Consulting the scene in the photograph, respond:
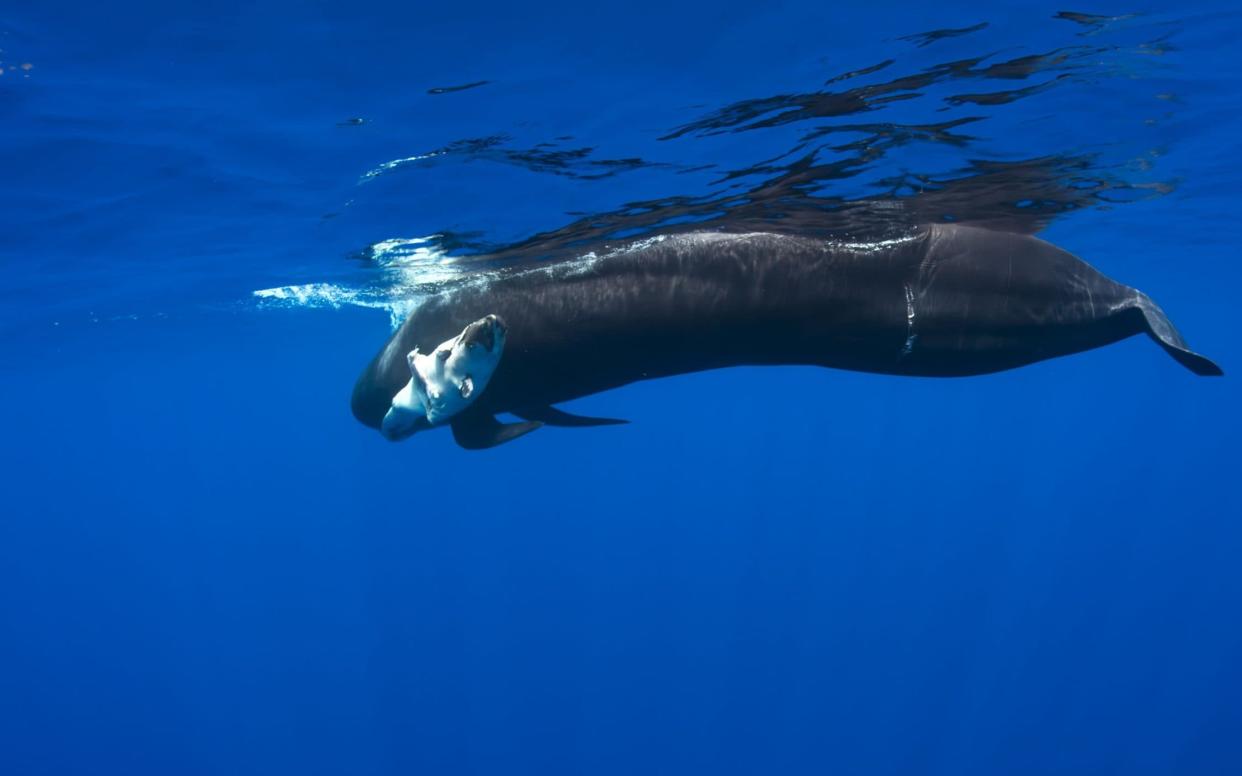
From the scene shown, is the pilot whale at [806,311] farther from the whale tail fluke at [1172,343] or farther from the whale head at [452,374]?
the whale head at [452,374]

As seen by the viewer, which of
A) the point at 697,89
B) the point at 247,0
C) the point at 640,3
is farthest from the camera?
the point at 697,89

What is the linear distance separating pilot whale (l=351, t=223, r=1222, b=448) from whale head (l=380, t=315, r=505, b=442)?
0.17m

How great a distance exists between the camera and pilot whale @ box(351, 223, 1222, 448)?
18.5 feet

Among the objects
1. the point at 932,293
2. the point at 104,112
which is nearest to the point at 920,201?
the point at 932,293

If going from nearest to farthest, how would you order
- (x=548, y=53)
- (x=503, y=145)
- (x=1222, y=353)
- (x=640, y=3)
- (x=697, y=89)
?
(x=640, y=3) → (x=548, y=53) → (x=697, y=89) → (x=503, y=145) → (x=1222, y=353)

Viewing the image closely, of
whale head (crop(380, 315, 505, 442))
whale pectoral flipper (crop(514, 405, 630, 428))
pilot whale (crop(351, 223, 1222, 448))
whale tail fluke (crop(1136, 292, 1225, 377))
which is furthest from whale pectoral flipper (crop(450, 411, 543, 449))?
whale tail fluke (crop(1136, 292, 1225, 377))

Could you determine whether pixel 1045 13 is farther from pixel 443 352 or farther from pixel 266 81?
pixel 266 81

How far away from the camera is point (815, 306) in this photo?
5609 mm

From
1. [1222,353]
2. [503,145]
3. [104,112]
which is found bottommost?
[1222,353]

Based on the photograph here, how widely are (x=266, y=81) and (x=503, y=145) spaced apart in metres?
2.70

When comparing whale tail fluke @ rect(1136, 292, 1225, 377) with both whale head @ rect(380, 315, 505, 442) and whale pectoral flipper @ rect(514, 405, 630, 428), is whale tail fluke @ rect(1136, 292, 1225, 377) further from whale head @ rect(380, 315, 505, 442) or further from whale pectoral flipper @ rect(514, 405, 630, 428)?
whale head @ rect(380, 315, 505, 442)

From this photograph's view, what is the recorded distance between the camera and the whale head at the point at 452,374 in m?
4.91

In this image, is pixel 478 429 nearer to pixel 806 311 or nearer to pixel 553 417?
pixel 553 417

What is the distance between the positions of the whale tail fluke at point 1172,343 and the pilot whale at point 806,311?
0.02m
